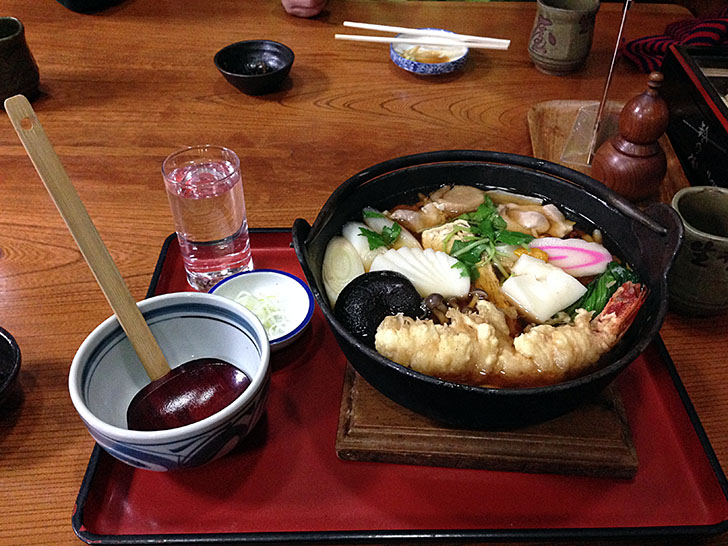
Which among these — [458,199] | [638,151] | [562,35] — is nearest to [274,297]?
[458,199]

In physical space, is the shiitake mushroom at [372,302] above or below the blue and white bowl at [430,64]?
above

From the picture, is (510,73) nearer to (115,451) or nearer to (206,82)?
(206,82)

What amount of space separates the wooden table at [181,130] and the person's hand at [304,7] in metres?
0.04

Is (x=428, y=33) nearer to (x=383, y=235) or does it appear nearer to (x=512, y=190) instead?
(x=512, y=190)

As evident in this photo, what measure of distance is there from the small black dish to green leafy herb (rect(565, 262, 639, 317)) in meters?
1.08

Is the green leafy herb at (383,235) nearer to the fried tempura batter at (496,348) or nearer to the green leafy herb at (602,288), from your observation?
the fried tempura batter at (496,348)

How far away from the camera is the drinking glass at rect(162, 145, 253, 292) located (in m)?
1.35

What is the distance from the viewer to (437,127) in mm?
2041

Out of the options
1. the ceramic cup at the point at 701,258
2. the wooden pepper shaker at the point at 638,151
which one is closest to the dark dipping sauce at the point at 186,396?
the ceramic cup at the point at 701,258

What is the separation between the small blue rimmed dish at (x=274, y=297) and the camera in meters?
1.29

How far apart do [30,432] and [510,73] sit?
2.00m

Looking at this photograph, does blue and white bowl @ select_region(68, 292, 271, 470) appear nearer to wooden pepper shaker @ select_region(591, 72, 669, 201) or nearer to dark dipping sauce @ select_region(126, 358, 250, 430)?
dark dipping sauce @ select_region(126, 358, 250, 430)

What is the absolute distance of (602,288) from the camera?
117cm

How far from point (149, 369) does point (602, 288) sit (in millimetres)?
881
